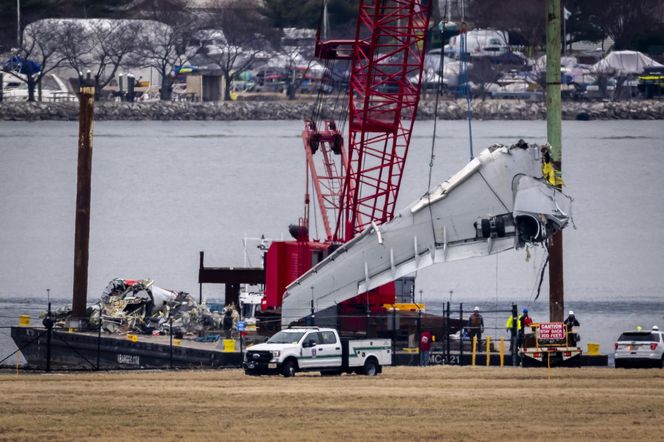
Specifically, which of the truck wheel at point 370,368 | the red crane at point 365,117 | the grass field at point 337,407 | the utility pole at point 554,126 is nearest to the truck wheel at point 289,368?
the grass field at point 337,407

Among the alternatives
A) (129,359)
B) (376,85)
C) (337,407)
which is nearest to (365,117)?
(376,85)

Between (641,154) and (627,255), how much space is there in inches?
3460

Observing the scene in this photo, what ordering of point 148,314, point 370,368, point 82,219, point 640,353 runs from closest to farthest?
point 370,368 → point 640,353 → point 82,219 → point 148,314

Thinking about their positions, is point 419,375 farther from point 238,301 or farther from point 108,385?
point 238,301

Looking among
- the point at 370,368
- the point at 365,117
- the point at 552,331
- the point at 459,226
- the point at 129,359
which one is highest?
the point at 365,117

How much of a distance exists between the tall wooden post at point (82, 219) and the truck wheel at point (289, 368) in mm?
15924

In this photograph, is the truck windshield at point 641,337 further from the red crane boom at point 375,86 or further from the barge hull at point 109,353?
the red crane boom at point 375,86

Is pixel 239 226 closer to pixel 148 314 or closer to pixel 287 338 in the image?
pixel 148 314

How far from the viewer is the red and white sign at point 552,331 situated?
47.1 m

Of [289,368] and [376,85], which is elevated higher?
[376,85]

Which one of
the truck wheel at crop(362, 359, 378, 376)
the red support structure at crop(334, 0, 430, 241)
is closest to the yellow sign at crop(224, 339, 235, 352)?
the truck wheel at crop(362, 359, 378, 376)

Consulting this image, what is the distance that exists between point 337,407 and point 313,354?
319 inches

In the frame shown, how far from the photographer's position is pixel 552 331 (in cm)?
4716

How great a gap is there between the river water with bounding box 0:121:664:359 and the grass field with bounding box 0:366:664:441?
1040cm
